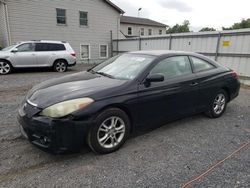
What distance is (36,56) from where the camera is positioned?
10422 millimetres

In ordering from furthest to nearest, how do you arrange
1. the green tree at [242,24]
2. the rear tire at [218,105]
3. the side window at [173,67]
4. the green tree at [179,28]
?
the green tree at [179,28] → the green tree at [242,24] → the rear tire at [218,105] → the side window at [173,67]

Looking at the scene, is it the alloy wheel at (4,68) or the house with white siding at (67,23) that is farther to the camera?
the house with white siding at (67,23)

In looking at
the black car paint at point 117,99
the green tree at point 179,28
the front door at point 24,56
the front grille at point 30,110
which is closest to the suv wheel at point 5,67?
the front door at point 24,56

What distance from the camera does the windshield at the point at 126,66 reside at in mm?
3390

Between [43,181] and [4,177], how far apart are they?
494 millimetres

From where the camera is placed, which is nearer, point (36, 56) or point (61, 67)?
point (36, 56)

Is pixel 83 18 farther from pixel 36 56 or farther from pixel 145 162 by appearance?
pixel 145 162

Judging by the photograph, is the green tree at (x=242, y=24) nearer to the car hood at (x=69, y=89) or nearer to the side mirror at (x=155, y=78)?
the side mirror at (x=155, y=78)

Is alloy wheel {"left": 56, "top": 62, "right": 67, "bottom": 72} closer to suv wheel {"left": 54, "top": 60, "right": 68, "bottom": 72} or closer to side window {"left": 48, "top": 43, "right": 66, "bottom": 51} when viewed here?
suv wheel {"left": 54, "top": 60, "right": 68, "bottom": 72}

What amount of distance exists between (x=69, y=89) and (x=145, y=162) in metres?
1.51

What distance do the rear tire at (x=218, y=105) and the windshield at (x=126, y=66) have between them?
188 cm

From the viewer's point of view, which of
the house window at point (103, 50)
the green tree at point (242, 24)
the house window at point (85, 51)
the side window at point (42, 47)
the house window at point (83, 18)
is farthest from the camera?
the green tree at point (242, 24)

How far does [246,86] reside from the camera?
27.1ft

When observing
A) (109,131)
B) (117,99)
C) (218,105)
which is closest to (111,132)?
(109,131)
